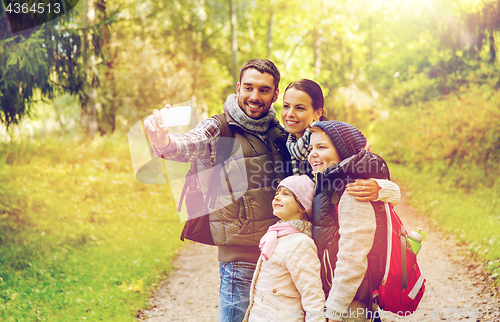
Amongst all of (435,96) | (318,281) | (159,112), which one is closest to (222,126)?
(159,112)

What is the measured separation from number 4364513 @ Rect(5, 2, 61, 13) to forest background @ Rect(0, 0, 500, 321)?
0.20 m

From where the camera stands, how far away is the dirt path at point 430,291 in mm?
4754

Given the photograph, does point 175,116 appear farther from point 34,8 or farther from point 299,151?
point 34,8

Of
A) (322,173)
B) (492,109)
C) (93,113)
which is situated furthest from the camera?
(93,113)

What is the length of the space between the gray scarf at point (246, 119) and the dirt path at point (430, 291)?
332 cm

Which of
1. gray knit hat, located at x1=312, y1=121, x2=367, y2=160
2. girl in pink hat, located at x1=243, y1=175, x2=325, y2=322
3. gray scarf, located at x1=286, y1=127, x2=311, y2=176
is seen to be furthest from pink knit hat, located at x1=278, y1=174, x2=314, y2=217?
gray knit hat, located at x1=312, y1=121, x2=367, y2=160

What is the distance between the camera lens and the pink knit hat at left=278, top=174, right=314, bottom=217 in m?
2.35

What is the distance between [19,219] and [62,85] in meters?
2.45

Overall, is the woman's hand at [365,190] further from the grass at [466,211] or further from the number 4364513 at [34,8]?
the number 4364513 at [34,8]

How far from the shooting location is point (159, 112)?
2.07 meters

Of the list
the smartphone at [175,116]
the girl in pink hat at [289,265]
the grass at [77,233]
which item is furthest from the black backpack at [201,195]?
the grass at [77,233]

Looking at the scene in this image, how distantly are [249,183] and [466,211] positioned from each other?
7352 mm

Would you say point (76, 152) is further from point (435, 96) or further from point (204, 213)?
point (435, 96)

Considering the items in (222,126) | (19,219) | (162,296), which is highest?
(222,126)
